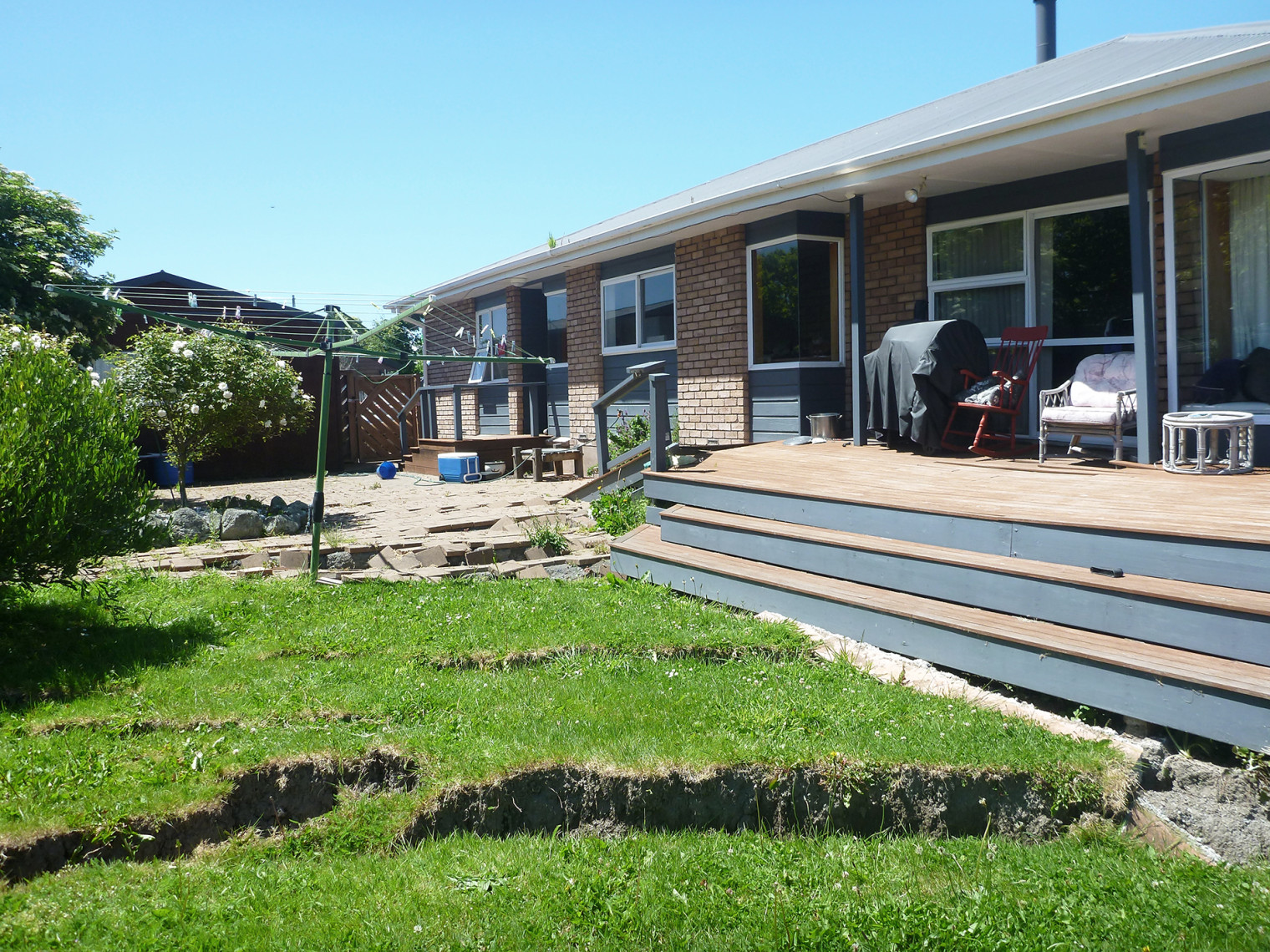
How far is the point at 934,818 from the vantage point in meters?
3.48

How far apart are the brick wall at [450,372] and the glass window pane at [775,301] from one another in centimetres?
858

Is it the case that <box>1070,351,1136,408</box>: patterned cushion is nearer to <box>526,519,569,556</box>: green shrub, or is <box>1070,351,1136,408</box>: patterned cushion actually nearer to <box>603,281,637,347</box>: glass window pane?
<box>526,519,569,556</box>: green shrub

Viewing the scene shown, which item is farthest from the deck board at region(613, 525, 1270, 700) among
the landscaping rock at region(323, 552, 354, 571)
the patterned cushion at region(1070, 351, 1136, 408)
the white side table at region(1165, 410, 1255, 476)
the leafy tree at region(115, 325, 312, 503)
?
the leafy tree at region(115, 325, 312, 503)

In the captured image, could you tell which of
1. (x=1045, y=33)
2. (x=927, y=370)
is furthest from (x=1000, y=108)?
(x=1045, y=33)

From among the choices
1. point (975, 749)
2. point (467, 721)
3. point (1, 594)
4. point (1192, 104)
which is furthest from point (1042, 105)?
point (1, 594)

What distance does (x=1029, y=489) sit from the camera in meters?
5.55

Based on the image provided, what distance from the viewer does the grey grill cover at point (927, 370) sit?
295 inches

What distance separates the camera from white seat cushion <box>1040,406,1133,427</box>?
6.61 metres

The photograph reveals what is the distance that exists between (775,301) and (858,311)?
159 cm

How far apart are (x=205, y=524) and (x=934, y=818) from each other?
7805 millimetres

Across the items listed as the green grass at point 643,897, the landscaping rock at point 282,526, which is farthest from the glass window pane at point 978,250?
the landscaping rock at point 282,526

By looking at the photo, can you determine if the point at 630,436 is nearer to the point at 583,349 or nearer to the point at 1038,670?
the point at 583,349

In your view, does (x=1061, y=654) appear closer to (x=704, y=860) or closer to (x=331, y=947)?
(x=704, y=860)

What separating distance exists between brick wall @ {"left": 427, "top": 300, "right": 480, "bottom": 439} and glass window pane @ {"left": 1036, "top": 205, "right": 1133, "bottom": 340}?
11.9m
